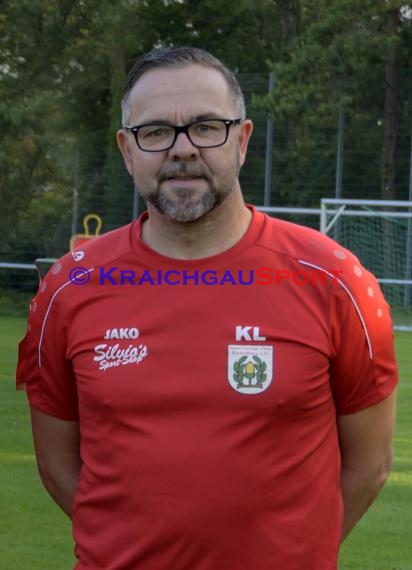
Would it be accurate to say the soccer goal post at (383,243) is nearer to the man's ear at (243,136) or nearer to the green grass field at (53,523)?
the green grass field at (53,523)

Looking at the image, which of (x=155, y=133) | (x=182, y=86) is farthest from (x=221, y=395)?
(x=182, y=86)

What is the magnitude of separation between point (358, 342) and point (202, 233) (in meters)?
0.47

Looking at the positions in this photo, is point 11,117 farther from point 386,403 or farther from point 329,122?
point 386,403

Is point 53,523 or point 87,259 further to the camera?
point 53,523

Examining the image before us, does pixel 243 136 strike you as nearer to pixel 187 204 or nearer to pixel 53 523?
pixel 187 204

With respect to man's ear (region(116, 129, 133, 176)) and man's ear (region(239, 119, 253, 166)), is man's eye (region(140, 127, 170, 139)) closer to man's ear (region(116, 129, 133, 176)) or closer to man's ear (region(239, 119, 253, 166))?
man's ear (region(116, 129, 133, 176))

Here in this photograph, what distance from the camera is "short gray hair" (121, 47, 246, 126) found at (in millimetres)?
3498

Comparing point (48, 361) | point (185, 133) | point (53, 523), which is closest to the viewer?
point (185, 133)

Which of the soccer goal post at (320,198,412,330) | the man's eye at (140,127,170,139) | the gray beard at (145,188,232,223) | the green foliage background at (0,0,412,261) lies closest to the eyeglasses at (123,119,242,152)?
the man's eye at (140,127,170,139)

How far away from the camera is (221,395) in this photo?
3.28 meters

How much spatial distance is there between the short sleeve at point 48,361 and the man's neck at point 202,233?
12.5 inches

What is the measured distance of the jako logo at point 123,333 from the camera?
338cm

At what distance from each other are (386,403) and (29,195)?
33403 mm

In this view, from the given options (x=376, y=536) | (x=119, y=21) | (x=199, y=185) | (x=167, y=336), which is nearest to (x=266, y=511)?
(x=167, y=336)
